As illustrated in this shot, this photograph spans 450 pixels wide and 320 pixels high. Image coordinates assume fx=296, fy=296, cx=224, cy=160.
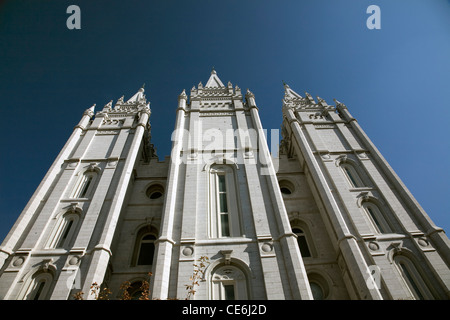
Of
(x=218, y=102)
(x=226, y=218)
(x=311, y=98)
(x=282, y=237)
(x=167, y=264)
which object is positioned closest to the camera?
(x=167, y=264)

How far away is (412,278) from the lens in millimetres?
13523

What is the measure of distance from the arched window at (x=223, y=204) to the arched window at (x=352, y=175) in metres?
7.67

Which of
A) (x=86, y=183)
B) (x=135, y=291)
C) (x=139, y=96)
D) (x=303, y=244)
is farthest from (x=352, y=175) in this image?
(x=139, y=96)

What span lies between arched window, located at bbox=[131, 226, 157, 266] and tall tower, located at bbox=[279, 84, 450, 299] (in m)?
8.51

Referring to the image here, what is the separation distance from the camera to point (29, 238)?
14469mm

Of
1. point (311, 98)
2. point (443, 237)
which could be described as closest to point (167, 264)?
point (443, 237)

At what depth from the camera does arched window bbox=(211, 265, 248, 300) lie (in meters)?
11.8

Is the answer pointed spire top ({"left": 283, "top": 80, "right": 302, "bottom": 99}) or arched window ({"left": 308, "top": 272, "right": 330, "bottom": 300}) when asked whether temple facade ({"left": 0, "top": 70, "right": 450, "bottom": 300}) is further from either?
pointed spire top ({"left": 283, "top": 80, "right": 302, "bottom": 99})

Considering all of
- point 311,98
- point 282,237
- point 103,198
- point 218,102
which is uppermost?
point 311,98

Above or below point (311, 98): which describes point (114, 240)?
below

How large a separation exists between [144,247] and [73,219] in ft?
13.5

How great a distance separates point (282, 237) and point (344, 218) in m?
4.81

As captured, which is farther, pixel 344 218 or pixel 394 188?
pixel 394 188

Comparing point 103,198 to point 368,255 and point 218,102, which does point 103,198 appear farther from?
point 368,255
